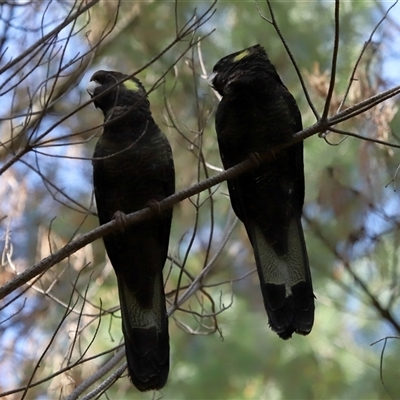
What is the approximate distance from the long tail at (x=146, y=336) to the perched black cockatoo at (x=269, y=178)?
1.84ft

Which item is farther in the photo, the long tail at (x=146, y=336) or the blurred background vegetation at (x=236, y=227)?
the blurred background vegetation at (x=236, y=227)

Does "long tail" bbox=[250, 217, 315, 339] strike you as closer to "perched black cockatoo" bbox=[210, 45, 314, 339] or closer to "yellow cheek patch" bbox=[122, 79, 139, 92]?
"perched black cockatoo" bbox=[210, 45, 314, 339]

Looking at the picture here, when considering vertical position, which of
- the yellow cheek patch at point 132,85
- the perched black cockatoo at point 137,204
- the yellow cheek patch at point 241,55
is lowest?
the perched black cockatoo at point 137,204

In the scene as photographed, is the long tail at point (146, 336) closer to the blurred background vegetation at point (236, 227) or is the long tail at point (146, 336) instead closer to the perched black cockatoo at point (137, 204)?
the perched black cockatoo at point (137, 204)

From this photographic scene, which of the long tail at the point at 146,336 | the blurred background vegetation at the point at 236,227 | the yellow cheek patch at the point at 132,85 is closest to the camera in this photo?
the long tail at the point at 146,336

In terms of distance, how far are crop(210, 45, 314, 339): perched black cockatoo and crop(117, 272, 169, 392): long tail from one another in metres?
0.56

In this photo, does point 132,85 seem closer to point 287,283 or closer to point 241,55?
point 241,55

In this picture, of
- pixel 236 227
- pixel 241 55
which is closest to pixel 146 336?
pixel 241 55

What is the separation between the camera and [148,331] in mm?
3613

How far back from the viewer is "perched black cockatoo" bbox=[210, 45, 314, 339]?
357cm

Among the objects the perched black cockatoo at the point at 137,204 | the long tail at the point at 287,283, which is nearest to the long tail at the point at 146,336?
the perched black cockatoo at the point at 137,204

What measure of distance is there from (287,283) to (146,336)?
0.77 metres

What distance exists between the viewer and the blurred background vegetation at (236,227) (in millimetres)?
4879

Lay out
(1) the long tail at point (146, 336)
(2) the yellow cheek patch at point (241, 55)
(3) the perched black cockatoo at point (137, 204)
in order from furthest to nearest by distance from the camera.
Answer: (2) the yellow cheek patch at point (241, 55) < (3) the perched black cockatoo at point (137, 204) < (1) the long tail at point (146, 336)
